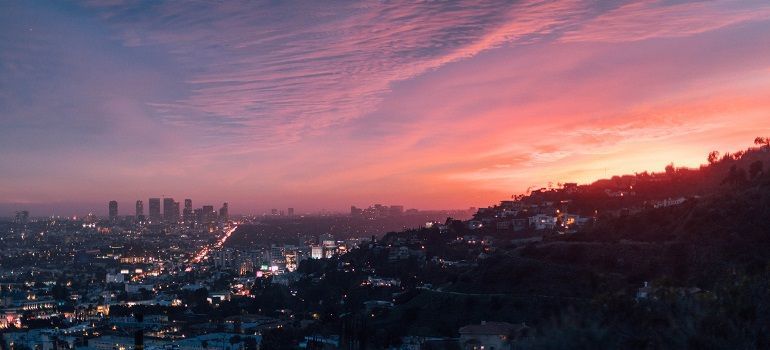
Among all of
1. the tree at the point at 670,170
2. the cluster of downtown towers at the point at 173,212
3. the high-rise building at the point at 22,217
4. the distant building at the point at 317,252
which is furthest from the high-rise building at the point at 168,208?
the tree at the point at 670,170

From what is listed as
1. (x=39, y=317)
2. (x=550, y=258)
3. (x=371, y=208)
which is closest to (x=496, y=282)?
(x=550, y=258)

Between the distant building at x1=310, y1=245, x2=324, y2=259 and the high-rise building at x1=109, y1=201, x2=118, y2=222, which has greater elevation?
the high-rise building at x1=109, y1=201, x2=118, y2=222

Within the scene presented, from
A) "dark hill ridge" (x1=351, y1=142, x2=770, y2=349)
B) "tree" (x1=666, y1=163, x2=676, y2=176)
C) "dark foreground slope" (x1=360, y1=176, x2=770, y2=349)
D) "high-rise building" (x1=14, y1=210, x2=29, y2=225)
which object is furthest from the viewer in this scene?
"high-rise building" (x1=14, y1=210, x2=29, y2=225)

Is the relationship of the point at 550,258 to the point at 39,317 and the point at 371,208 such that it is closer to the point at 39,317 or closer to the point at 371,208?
the point at 39,317

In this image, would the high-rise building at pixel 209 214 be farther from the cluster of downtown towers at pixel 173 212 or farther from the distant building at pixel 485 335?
the distant building at pixel 485 335

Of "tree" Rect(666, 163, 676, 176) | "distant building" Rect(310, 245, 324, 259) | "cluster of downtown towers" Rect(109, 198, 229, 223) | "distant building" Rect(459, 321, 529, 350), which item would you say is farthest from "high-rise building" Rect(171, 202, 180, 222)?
"distant building" Rect(459, 321, 529, 350)

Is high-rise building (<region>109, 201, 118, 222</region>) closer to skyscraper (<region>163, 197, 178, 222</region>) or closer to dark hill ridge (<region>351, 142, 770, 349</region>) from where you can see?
skyscraper (<region>163, 197, 178, 222</region>)

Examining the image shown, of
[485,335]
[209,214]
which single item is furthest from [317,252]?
[209,214]

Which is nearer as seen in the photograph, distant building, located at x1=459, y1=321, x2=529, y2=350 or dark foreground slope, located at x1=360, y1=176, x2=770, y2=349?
distant building, located at x1=459, y1=321, x2=529, y2=350

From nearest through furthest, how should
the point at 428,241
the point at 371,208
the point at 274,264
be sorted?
1. the point at 428,241
2. the point at 274,264
3. the point at 371,208
